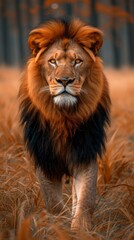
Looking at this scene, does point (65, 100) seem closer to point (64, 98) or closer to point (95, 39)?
point (64, 98)

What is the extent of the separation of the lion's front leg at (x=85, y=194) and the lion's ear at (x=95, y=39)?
0.75 metres

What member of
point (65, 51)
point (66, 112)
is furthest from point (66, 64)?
point (66, 112)

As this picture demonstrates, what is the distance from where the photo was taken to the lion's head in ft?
10.6

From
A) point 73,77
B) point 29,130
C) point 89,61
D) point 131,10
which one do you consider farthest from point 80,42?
point 131,10

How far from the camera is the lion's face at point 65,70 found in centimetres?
310

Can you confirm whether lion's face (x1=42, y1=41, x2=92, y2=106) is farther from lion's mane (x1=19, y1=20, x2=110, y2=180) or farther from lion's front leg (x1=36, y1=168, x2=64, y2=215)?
lion's front leg (x1=36, y1=168, x2=64, y2=215)

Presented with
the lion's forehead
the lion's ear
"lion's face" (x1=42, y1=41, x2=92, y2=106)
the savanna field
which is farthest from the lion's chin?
the savanna field

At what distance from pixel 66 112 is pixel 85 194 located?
21.0 inches

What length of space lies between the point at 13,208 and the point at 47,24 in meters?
1.19

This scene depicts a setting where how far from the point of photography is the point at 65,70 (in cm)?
313

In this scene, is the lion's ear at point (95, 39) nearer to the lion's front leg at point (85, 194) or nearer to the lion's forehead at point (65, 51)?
the lion's forehead at point (65, 51)

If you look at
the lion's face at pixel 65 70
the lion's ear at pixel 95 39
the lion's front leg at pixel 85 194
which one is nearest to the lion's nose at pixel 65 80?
the lion's face at pixel 65 70

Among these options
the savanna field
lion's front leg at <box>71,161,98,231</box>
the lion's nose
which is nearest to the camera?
the savanna field

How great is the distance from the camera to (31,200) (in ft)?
11.5
